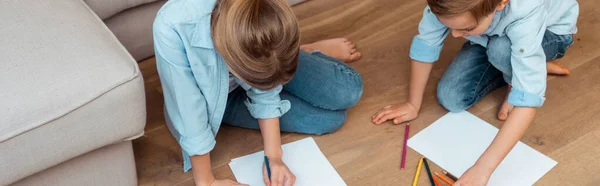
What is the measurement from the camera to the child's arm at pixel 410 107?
149 centimetres

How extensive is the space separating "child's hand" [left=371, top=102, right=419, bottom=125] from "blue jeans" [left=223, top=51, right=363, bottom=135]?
3.2 inches

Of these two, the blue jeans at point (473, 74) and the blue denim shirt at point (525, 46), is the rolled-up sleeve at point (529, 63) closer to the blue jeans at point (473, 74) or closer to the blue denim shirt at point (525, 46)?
the blue denim shirt at point (525, 46)

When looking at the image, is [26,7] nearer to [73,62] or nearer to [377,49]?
[73,62]

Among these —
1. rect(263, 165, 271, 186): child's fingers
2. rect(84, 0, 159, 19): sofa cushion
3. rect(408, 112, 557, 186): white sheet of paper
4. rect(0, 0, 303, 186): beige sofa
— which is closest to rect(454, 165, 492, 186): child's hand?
rect(408, 112, 557, 186): white sheet of paper

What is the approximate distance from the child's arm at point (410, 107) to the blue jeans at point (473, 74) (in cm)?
7

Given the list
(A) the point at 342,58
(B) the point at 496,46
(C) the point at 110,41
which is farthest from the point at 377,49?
(C) the point at 110,41

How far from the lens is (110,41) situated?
115 cm

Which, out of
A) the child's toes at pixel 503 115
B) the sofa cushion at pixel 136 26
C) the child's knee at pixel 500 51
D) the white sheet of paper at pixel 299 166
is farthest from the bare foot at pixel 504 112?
the sofa cushion at pixel 136 26

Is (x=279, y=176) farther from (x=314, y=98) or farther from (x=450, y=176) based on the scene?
(x=450, y=176)

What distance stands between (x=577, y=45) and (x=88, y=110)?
4.46 ft

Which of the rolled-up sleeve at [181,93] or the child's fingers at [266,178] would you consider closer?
the rolled-up sleeve at [181,93]

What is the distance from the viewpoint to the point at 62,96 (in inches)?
40.6

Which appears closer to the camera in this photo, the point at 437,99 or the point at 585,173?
the point at 585,173

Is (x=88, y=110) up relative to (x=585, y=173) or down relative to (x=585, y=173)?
up
